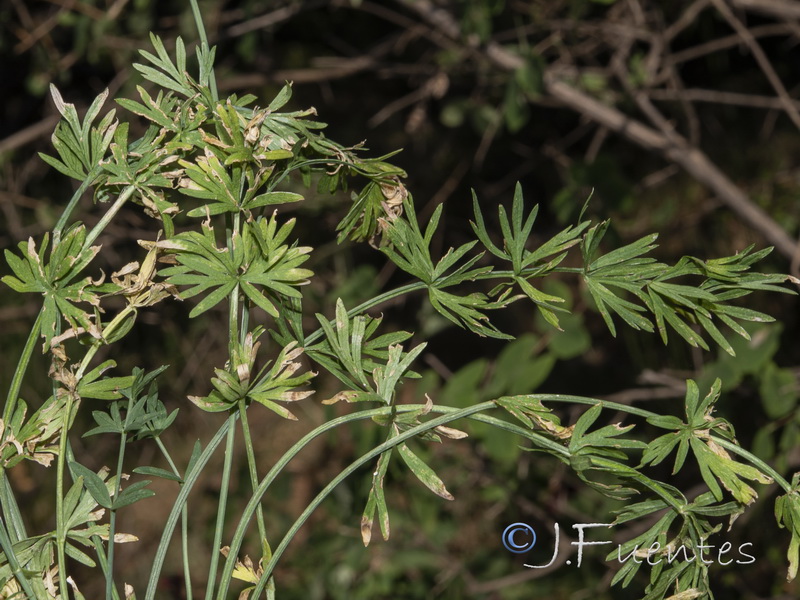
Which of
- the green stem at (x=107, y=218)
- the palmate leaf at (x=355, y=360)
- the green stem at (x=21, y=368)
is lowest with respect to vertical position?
the palmate leaf at (x=355, y=360)

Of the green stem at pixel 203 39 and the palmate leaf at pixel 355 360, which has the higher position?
the green stem at pixel 203 39

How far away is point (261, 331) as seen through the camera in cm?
46

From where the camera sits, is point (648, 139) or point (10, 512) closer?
point (10, 512)

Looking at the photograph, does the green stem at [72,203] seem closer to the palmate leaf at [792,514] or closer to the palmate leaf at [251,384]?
the palmate leaf at [251,384]

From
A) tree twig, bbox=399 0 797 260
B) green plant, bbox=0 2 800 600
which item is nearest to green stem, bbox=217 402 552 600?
green plant, bbox=0 2 800 600

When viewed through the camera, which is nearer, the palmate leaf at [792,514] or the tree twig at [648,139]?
→ the palmate leaf at [792,514]

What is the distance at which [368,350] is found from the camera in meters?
0.48

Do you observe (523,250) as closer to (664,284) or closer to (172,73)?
(664,284)

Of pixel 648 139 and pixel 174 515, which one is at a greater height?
pixel 174 515

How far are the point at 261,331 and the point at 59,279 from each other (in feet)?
0.36

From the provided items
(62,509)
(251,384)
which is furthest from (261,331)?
(62,509)

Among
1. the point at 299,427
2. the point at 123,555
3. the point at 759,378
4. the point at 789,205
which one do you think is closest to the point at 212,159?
the point at 759,378

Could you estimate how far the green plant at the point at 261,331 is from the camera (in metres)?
0.42

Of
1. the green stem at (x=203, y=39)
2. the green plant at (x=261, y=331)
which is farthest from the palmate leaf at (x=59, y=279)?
the green stem at (x=203, y=39)
